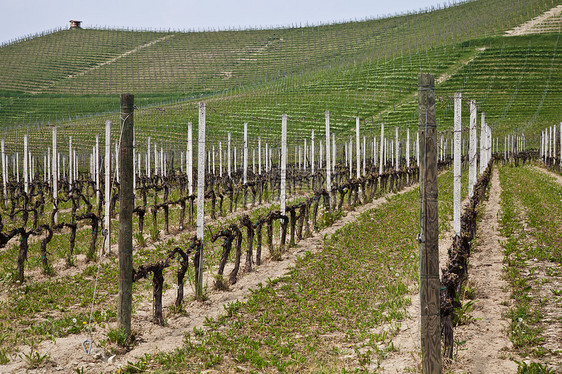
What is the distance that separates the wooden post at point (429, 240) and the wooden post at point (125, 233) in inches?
148

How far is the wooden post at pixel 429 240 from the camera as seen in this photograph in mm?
4895

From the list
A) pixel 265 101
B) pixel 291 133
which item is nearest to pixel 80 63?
pixel 265 101

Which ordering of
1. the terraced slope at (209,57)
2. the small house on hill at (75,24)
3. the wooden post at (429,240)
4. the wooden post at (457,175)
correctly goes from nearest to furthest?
the wooden post at (429,240) → the wooden post at (457,175) → the terraced slope at (209,57) → the small house on hill at (75,24)

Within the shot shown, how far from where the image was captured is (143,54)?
110438mm

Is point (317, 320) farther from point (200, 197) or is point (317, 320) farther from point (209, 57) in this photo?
point (209, 57)

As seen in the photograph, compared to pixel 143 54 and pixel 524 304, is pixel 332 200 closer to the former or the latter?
pixel 524 304

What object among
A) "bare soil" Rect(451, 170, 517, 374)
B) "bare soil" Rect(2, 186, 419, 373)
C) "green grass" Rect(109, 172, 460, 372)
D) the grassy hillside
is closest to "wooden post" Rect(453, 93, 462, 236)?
"bare soil" Rect(451, 170, 517, 374)

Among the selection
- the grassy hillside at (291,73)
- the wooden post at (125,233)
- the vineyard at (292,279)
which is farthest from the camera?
the grassy hillside at (291,73)

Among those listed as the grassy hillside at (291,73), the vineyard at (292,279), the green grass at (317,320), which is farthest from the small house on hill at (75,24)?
the green grass at (317,320)

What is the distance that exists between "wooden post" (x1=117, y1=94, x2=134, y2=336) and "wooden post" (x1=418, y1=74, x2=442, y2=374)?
3768 mm

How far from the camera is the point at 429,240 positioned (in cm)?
497

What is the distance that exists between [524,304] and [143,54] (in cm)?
11203

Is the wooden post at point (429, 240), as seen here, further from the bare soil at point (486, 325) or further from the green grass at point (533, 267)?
the green grass at point (533, 267)

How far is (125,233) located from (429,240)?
3934 millimetres
